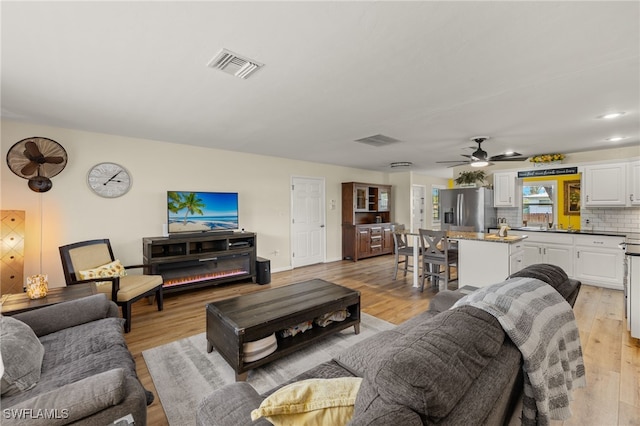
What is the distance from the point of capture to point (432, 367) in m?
0.71

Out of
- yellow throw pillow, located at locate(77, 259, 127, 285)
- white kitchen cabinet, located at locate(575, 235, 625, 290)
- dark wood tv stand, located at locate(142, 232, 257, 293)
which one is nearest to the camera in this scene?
yellow throw pillow, located at locate(77, 259, 127, 285)

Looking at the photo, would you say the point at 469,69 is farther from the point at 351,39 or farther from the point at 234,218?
the point at 234,218

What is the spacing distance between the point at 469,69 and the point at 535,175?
4459mm

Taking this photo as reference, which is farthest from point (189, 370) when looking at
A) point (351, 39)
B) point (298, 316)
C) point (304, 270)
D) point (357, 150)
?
point (357, 150)

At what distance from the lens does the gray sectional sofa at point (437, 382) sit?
0.67m

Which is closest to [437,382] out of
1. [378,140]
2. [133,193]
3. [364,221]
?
[378,140]

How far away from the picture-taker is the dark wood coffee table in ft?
6.59

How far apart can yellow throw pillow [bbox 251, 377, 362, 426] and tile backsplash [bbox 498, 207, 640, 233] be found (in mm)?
6213

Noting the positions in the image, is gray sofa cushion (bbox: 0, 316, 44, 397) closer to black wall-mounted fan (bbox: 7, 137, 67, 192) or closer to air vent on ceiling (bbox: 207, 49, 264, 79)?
air vent on ceiling (bbox: 207, 49, 264, 79)

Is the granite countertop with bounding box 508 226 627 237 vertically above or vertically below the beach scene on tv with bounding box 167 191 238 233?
below

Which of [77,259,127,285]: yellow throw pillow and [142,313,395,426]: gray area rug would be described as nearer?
[142,313,395,426]: gray area rug

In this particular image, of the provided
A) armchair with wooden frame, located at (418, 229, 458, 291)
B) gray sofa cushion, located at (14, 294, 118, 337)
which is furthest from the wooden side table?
armchair with wooden frame, located at (418, 229, 458, 291)

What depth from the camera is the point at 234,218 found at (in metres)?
4.80

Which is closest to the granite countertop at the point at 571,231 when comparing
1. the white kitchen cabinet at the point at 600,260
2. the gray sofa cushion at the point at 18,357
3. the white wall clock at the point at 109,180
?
the white kitchen cabinet at the point at 600,260
